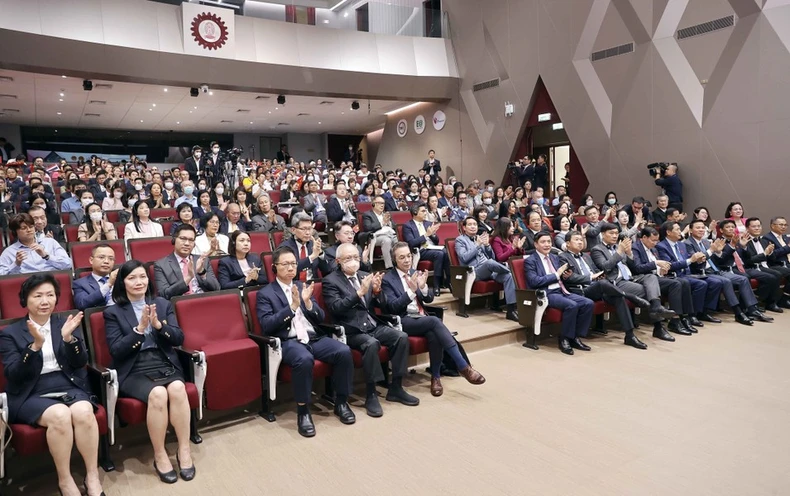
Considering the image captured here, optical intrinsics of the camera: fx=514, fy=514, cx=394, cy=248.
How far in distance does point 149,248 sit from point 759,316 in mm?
6136

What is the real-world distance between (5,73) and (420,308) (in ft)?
34.6

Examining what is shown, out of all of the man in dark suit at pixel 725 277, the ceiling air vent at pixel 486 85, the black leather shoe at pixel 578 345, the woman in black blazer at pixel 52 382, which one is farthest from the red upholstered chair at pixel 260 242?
the ceiling air vent at pixel 486 85

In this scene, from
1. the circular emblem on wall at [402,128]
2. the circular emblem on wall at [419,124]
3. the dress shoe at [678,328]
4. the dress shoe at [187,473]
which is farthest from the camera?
the circular emblem on wall at [402,128]

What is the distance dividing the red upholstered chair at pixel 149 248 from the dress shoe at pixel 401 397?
2501mm

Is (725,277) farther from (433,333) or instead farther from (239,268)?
(239,268)

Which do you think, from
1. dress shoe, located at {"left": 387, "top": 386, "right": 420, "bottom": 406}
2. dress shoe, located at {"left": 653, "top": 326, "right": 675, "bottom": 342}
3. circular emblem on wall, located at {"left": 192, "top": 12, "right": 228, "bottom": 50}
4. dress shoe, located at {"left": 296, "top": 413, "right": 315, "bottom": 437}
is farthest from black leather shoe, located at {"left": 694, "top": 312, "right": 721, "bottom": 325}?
circular emblem on wall, located at {"left": 192, "top": 12, "right": 228, "bottom": 50}

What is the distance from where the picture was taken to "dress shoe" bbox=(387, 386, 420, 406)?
11.1ft

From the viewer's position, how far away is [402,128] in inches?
634

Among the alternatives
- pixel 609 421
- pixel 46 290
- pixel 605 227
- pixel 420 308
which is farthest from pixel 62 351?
pixel 605 227

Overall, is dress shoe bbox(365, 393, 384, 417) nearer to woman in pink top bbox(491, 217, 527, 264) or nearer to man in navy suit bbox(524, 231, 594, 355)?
man in navy suit bbox(524, 231, 594, 355)

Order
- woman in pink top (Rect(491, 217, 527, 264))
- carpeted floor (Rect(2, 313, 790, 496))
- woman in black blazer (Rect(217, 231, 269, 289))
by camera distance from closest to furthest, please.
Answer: carpeted floor (Rect(2, 313, 790, 496)), woman in black blazer (Rect(217, 231, 269, 289)), woman in pink top (Rect(491, 217, 527, 264))

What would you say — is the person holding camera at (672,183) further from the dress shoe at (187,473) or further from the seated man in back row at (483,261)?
the dress shoe at (187,473)

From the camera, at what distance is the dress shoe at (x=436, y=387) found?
11.5ft

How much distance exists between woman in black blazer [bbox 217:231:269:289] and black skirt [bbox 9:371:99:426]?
159cm
